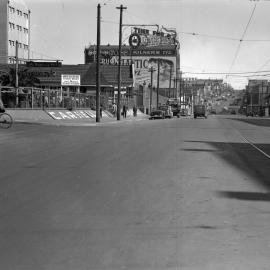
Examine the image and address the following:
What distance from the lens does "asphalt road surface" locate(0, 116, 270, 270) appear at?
21.5 ft

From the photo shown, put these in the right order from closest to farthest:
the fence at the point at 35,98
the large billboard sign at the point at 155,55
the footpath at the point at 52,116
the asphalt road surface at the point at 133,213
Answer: the asphalt road surface at the point at 133,213
the footpath at the point at 52,116
the fence at the point at 35,98
the large billboard sign at the point at 155,55

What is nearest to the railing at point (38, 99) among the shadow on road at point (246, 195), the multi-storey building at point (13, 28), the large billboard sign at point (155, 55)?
the shadow on road at point (246, 195)

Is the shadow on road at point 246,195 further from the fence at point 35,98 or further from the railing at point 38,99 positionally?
the fence at point 35,98

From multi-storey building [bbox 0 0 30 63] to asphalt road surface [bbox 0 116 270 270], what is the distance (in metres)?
94.1

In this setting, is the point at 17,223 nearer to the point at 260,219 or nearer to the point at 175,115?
the point at 260,219

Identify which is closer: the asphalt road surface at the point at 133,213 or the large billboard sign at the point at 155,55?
the asphalt road surface at the point at 133,213

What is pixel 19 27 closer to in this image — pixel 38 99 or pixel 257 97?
pixel 38 99

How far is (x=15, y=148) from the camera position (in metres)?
20.2

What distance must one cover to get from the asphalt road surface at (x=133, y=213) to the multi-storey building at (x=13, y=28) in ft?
309

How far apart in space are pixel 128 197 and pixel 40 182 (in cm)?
254

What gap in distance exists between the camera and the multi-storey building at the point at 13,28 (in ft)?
360

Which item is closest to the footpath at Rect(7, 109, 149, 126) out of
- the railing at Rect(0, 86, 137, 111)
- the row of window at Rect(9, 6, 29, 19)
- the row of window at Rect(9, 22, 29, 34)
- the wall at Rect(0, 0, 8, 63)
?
the railing at Rect(0, 86, 137, 111)

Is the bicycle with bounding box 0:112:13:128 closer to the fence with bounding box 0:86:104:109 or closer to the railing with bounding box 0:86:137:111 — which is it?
the railing with bounding box 0:86:137:111

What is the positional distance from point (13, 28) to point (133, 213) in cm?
10863
